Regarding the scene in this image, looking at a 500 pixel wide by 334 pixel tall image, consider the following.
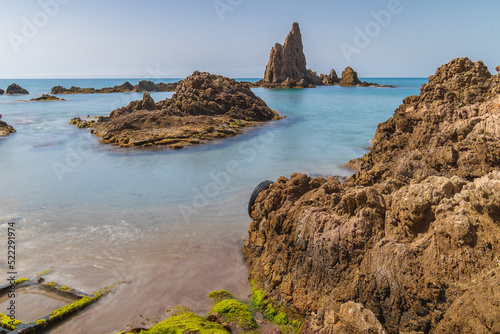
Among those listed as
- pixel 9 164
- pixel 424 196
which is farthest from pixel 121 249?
pixel 9 164

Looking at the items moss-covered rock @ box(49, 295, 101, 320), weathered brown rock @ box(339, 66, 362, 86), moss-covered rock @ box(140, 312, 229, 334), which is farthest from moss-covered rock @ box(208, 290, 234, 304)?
weathered brown rock @ box(339, 66, 362, 86)

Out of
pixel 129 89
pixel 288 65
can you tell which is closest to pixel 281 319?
pixel 129 89

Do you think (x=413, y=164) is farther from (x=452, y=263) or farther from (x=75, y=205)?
(x=75, y=205)

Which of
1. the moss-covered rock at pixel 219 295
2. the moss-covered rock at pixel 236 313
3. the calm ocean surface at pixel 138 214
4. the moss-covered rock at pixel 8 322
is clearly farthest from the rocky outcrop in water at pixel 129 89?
the moss-covered rock at pixel 236 313

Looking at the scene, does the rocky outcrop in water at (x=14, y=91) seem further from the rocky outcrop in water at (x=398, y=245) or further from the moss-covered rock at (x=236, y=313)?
the moss-covered rock at (x=236, y=313)

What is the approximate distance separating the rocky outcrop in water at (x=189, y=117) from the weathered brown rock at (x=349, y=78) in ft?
275

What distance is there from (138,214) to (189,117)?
16.4m

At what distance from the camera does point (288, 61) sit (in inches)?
3639

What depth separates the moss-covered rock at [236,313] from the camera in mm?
4883

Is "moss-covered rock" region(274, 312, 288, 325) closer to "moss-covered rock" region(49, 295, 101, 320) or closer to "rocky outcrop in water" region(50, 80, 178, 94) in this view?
"moss-covered rock" region(49, 295, 101, 320)

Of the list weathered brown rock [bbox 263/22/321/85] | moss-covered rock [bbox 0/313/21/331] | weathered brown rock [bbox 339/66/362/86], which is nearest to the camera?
moss-covered rock [bbox 0/313/21/331]

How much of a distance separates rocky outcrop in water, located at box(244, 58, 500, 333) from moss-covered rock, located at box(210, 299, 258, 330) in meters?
0.57

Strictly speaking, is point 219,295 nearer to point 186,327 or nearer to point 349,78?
point 186,327

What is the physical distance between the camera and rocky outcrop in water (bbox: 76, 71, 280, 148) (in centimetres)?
2084
